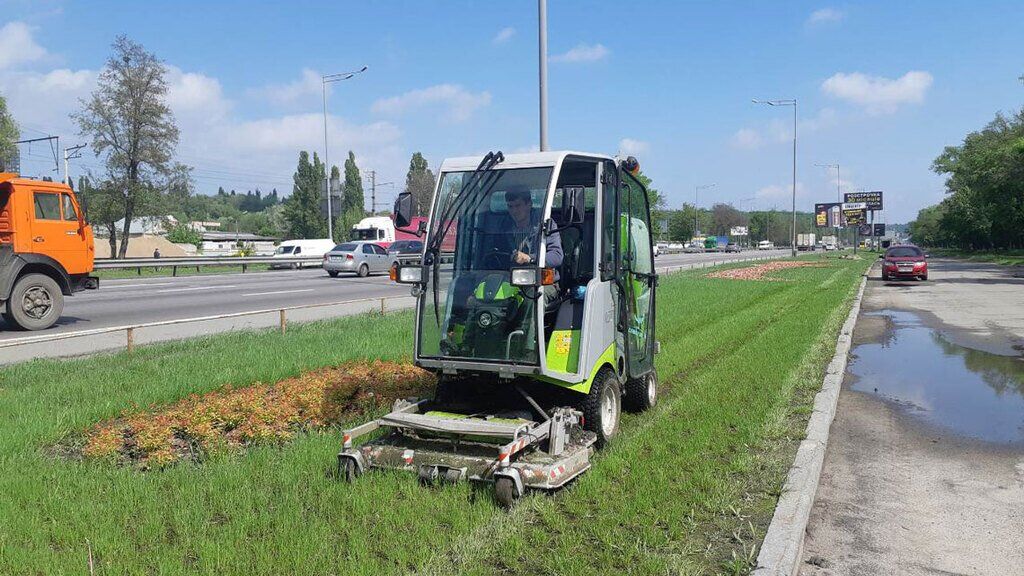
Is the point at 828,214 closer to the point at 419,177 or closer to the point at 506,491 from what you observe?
the point at 419,177

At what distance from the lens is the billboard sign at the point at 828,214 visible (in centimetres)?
7700

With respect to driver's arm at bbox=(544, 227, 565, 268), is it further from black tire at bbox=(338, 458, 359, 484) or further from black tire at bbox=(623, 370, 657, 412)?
black tire at bbox=(623, 370, 657, 412)

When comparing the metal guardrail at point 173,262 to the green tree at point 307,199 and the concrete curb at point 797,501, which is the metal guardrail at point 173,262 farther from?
the green tree at point 307,199

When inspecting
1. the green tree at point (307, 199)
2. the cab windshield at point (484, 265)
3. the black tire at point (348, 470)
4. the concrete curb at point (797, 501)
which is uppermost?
the green tree at point (307, 199)

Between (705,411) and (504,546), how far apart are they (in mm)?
3681

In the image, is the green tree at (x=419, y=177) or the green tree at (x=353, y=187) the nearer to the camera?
A: the green tree at (x=419, y=177)

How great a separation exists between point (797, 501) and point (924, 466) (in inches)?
77.6

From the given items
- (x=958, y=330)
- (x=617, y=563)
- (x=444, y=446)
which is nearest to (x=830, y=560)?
(x=617, y=563)

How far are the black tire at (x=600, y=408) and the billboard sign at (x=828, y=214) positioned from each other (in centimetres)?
7667

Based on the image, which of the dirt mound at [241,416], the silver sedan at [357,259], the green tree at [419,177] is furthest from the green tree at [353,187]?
the dirt mound at [241,416]

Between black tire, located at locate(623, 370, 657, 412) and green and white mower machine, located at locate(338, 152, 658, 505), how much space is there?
0.86 meters

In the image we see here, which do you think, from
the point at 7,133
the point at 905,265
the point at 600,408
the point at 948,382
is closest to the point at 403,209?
the point at 600,408

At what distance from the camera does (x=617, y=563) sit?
4082 mm

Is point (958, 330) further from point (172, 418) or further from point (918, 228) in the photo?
point (918, 228)
